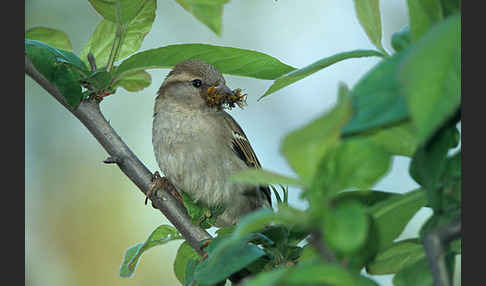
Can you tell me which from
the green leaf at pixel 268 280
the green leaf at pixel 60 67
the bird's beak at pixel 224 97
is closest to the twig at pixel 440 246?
the green leaf at pixel 268 280

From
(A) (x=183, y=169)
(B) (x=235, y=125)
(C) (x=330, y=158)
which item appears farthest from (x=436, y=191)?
(B) (x=235, y=125)

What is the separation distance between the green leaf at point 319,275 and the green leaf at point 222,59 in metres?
0.70

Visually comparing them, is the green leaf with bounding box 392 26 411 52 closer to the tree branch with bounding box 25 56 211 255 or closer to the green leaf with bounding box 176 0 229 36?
the green leaf with bounding box 176 0 229 36

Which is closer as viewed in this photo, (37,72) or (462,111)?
(462,111)

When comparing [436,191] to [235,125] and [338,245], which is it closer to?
[338,245]

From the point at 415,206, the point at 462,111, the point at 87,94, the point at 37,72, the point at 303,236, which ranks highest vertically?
the point at 37,72

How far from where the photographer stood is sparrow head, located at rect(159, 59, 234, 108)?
2.82 meters

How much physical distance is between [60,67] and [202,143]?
137 cm

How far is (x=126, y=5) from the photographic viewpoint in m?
1.28

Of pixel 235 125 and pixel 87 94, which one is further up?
pixel 87 94

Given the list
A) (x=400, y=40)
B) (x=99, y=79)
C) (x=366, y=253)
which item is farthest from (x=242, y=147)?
(x=366, y=253)

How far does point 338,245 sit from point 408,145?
0.21 metres

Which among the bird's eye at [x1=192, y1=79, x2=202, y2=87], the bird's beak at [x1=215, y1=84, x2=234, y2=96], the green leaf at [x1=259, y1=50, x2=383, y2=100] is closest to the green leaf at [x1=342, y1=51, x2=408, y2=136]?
the green leaf at [x1=259, y1=50, x2=383, y2=100]

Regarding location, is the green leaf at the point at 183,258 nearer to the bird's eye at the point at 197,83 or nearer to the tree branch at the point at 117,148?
the tree branch at the point at 117,148
